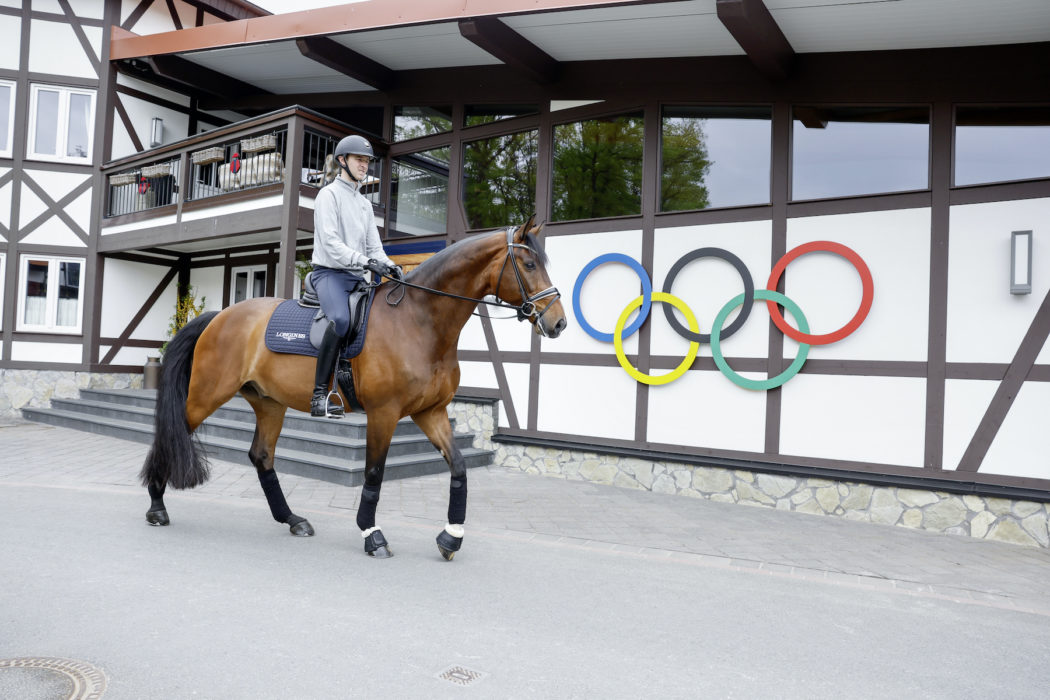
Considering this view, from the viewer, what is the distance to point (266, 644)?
124 inches

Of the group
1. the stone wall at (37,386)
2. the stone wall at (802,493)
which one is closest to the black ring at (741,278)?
the stone wall at (802,493)

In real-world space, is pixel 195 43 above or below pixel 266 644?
above

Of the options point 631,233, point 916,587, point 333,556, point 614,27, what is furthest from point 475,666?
point 614,27

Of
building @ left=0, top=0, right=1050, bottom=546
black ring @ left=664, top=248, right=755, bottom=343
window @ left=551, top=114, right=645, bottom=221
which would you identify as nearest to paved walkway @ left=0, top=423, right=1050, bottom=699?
building @ left=0, top=0, right=1050, bottom=546

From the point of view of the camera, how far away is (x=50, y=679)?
2.74 metres

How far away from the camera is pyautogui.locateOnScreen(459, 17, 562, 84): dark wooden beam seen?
8.30 meters

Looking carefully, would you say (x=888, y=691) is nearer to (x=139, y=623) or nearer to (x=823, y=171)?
(x=139, y=623)

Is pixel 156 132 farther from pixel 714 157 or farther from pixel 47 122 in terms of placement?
pixel 714 157

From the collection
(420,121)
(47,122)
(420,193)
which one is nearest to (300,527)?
(420,193)

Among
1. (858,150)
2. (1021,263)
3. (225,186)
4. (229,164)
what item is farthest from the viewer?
(225,186)

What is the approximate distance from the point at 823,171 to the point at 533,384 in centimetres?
427

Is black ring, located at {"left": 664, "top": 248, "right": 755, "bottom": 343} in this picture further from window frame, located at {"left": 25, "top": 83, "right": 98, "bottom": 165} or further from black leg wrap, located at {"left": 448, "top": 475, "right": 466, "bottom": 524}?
window frame, located at {"left": 25, "top": 83, "right": 98, "bottom": 165}

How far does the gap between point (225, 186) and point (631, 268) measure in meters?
7.12

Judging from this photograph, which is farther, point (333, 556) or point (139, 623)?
point (333, 556)
